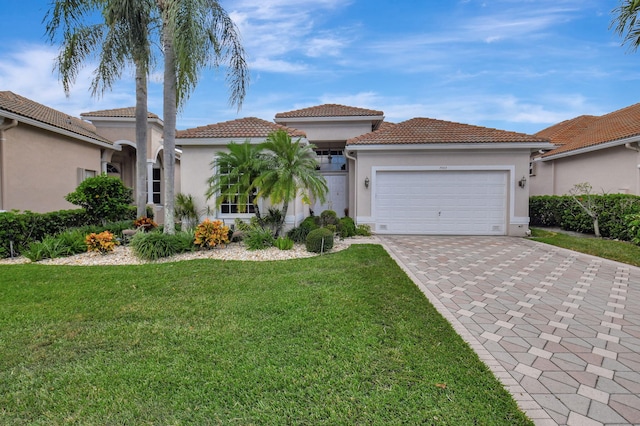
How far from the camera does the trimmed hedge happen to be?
10586 millimetres

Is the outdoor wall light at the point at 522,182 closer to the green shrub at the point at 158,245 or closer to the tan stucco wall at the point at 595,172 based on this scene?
the tan stucco wall at the point at 595,172

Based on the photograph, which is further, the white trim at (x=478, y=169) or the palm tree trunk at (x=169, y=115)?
the white trim at (x=478, y=169)

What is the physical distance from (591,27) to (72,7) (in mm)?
17770

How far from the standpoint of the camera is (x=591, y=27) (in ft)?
36.3

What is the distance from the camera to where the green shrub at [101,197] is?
9.94m

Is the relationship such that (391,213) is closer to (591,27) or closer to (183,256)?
(183,256)

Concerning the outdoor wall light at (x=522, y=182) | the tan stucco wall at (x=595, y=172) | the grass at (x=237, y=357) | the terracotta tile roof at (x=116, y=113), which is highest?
the terracotta tile roof at (x=116, y=113)

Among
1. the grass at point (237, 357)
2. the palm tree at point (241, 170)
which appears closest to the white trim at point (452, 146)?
the palm tree at point (241, 170)

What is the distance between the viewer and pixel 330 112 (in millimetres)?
17250

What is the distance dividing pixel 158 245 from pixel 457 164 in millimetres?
11168

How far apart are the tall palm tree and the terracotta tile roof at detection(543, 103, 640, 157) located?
1819 cm

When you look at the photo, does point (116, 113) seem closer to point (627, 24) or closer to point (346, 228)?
point (346, 228)

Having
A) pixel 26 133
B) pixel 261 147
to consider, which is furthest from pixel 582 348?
pixel 26 133

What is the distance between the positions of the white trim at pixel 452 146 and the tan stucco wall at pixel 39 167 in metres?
12.0
